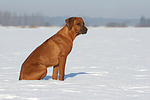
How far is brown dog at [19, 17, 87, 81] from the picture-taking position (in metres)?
5.84

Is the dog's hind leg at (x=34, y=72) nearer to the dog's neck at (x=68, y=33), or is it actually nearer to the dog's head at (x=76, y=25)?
the dog's neck at (x=68, y=33)

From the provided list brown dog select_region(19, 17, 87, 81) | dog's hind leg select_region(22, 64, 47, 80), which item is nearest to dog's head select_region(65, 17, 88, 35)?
brown dog select_region(19, 17, 87, 81)

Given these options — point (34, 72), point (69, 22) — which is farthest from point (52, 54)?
point (69, 22)

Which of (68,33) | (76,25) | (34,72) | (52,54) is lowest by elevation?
(34,72)

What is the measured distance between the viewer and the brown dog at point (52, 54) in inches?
230

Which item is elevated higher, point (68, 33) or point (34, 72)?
point (68, 33)

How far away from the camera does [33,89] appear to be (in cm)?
496

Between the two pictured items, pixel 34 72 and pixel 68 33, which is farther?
pixel 68 33

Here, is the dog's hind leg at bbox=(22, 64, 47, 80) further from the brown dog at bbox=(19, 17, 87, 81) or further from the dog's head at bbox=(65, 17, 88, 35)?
the dog's head at bbox=(65, 17, 88, 35)

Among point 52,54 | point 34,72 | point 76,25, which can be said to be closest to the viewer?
point 34,72

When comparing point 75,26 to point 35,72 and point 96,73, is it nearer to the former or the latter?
point 35,72

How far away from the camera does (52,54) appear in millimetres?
5969

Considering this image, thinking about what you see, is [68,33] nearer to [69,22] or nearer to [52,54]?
[69,22]

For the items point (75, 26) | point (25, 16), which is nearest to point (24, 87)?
point (75, 26)
